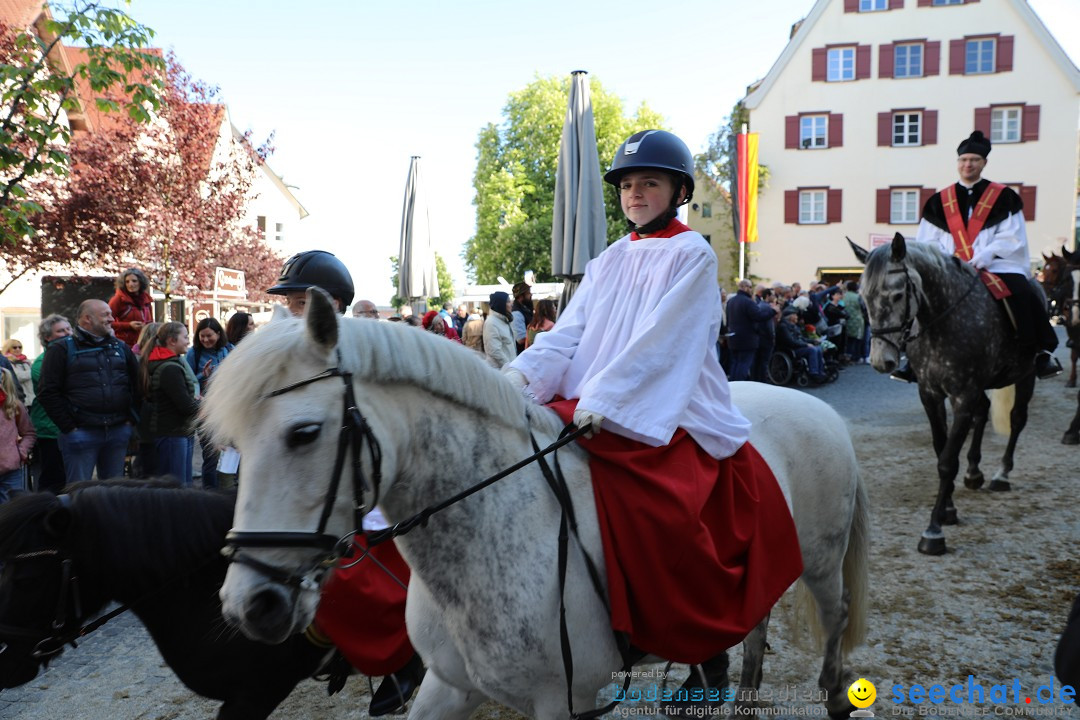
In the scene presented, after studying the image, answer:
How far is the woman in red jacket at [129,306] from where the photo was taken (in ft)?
24.0

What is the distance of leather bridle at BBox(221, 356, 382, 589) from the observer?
1701 millimetres

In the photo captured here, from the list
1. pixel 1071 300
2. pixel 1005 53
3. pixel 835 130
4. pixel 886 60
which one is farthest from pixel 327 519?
pixel 1005 53

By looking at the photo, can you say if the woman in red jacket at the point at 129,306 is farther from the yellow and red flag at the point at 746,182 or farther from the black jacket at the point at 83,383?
the yellow and red flag at the point at 746,182

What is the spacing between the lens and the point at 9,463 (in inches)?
214

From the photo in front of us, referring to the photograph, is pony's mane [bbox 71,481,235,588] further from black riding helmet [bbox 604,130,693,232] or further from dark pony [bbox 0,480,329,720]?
black riding helmet [bbox 604,130,693,232]

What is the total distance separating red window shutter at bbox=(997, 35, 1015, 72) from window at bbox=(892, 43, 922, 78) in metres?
2.83

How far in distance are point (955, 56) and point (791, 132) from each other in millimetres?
6665

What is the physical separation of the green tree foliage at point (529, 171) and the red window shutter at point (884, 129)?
33.1 feet

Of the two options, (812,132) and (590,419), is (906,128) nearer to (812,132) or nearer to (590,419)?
(812,132)

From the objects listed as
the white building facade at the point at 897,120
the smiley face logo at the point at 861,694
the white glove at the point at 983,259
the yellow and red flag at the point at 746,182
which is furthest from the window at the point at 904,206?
the smiley face logo at the point at 861,694

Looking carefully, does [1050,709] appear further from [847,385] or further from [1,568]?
[847,385]

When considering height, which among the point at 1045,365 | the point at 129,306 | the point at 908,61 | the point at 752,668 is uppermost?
the point at 908,61

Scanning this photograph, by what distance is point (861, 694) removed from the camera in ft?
10.7

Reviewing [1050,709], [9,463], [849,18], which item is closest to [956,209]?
[1050,709]
